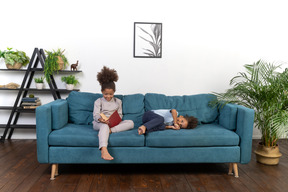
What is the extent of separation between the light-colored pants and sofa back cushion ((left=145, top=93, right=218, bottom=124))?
42 cm

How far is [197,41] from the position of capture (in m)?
3.94

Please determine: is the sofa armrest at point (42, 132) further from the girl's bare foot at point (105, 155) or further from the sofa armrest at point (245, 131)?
the sofa armrest at point (245, 131)

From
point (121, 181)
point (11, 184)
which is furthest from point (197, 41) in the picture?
point (11, 184)

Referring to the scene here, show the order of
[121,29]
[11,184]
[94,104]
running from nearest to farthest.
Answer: [11,184]
[94,104]
[121,29]

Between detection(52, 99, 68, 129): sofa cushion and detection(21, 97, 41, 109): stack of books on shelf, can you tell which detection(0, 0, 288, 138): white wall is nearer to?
detection(21, 97, 41, 109): stack of books on shelf

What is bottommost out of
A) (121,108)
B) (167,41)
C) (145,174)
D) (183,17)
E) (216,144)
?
(145,174)

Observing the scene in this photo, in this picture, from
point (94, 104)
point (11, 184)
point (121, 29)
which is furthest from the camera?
point (121, 29)

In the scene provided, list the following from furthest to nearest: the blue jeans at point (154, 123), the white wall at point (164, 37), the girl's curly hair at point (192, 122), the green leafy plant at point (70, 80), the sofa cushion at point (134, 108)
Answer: the white wall at point (164, 37) < the green leafy plant at point (70, 80) < the sofa cushion at point (134, 108) < the girl's curly hair at point (192, 122) < the blue jeans at point (154, 123)

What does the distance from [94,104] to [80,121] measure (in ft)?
0.95

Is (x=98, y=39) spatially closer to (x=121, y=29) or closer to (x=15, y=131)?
(x=121, y=29)

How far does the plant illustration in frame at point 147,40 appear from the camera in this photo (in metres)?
3.86

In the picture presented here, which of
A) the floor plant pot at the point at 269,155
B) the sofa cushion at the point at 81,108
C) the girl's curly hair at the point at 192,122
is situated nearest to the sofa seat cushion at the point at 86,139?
the sofa cushion at the point at 81,108

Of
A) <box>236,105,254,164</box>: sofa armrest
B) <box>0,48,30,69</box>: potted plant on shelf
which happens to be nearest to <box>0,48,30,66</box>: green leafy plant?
<box>0,48,30,69</box>: potted plant on shelf

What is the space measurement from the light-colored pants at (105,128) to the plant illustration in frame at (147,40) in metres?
1.41
